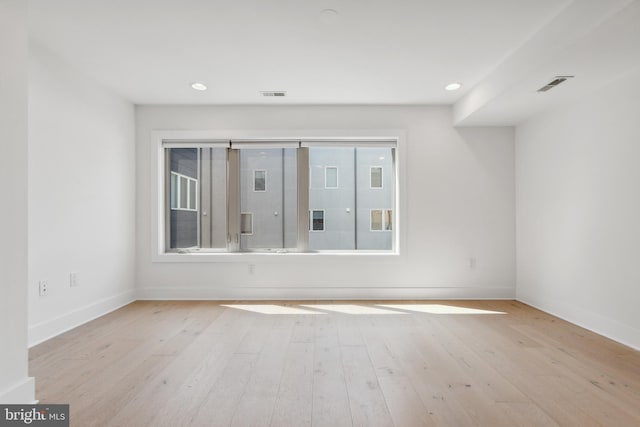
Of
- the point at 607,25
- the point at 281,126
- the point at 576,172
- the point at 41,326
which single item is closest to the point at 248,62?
the point at 281,126

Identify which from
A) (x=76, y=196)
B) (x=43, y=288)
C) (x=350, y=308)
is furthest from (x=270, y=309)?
(x=76, y=196)

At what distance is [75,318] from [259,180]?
2307 mm

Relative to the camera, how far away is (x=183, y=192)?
4.50 m

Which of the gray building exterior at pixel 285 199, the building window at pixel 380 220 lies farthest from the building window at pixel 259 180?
the building window at pixel 380 220

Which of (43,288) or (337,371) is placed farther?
(43,288)

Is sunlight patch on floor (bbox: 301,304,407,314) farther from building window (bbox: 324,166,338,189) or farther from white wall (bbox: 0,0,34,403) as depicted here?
white wall (bbox: 0,0,34,403)

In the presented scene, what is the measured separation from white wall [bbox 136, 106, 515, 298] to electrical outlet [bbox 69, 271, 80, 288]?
1.00 meters

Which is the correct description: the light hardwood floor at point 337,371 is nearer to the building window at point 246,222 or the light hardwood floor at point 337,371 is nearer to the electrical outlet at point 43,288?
the electrical outlet at point 43,288

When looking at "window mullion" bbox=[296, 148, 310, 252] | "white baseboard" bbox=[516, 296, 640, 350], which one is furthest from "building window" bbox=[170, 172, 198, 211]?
"white baseboard" bbox=[516, 296, 640, 350]

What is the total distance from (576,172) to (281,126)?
3001 millimetres

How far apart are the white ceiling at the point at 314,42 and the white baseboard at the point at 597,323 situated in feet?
6.47

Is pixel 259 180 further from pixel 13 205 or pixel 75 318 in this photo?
pixel 13 205

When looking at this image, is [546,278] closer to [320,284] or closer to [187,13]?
[320,284]

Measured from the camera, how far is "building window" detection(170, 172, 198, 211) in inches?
176
